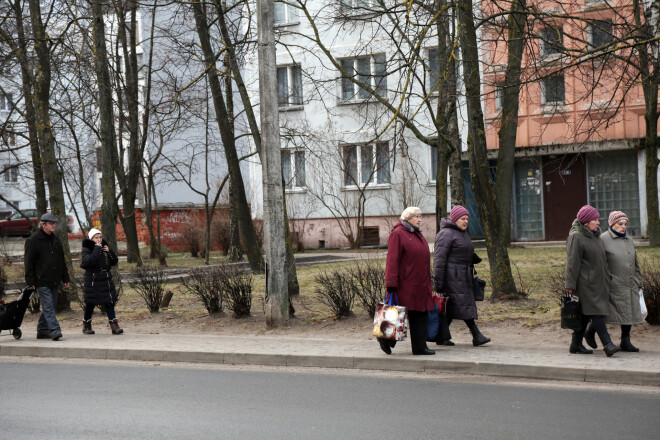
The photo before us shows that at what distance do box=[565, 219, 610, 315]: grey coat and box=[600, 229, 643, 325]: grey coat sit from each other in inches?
5.7

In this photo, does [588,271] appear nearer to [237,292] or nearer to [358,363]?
[358,363]

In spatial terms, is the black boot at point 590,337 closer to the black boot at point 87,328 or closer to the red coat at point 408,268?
the red coat at point 408,268

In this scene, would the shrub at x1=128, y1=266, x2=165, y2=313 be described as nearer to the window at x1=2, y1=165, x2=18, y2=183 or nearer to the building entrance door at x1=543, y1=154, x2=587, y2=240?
the window at x1=2, y1=165, x2=18, y2=183

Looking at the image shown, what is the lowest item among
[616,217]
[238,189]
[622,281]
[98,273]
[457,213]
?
[622,281]

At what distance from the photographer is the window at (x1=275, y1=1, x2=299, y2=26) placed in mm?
37375

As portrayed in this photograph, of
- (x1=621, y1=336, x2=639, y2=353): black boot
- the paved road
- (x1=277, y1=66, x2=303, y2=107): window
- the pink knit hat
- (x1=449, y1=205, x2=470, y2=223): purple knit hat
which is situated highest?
(x1=277, y1=66, x2=303, y2=107): window

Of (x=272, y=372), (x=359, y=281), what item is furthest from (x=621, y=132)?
(x=272, y=372)

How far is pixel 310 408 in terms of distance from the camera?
7.81 metres

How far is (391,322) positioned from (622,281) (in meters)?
2.74

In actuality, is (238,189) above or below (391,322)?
above

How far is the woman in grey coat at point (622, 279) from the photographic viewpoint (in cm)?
977

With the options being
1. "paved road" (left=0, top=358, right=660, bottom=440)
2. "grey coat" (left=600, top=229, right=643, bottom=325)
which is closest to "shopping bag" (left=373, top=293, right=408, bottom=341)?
"paved road" (left=0, top=358, right=660, bottom=440)

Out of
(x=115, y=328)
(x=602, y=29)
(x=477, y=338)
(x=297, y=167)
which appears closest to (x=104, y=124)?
(x=115, y=328)

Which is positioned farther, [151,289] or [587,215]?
[151,289]
